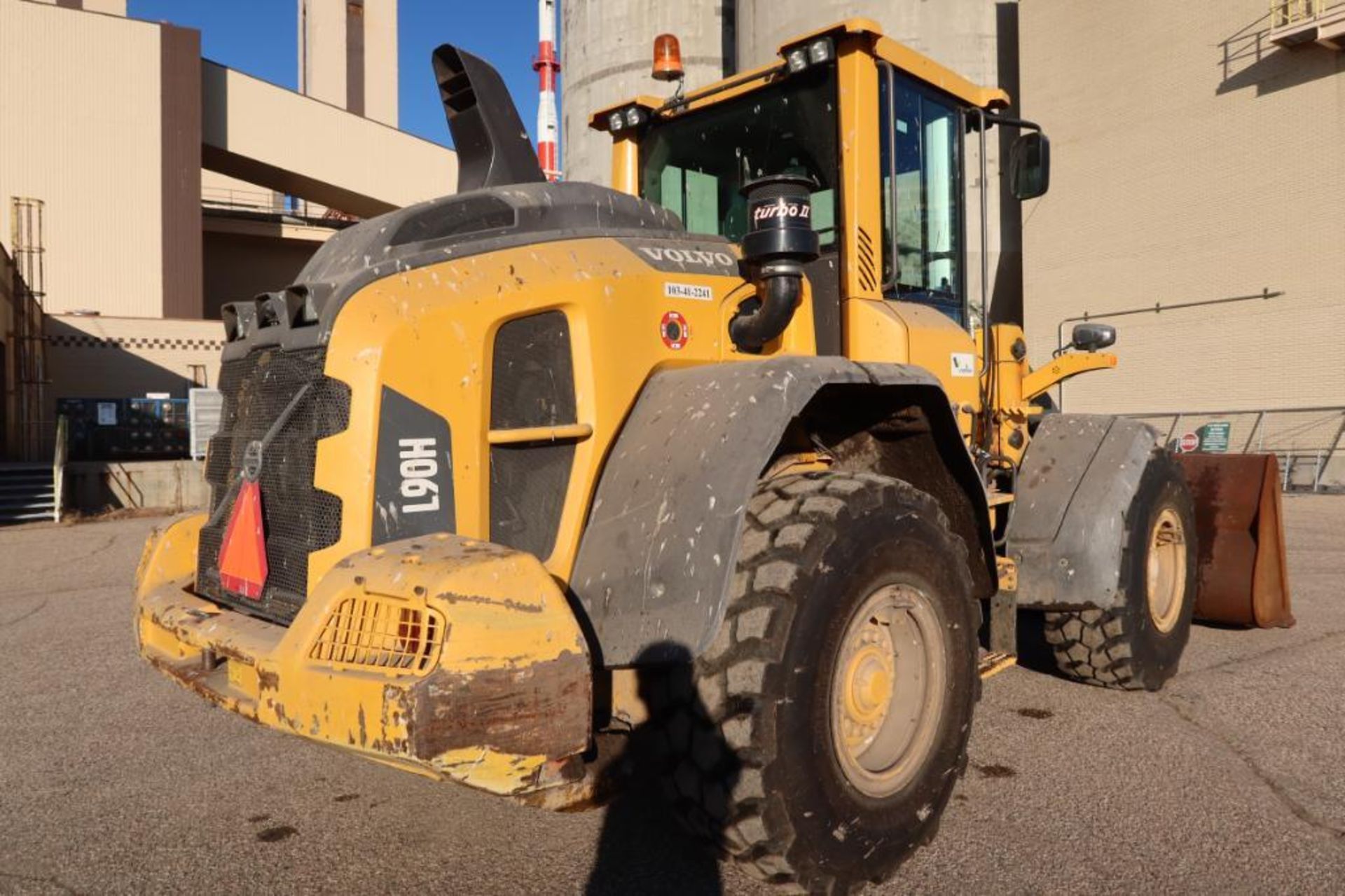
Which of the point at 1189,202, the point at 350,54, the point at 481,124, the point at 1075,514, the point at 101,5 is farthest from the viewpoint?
the point at 350,54

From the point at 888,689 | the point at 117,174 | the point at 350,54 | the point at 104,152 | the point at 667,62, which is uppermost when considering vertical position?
the point at 350,54

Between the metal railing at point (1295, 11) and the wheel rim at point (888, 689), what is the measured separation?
21042mm

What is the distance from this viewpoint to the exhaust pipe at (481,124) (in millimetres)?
3668

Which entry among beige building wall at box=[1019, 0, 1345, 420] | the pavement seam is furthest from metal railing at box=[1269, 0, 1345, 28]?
the pavement seam

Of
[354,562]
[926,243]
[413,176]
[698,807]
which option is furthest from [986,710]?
[413,176]

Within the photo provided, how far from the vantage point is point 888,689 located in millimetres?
3094

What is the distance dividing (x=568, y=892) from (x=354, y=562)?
117 centimetres

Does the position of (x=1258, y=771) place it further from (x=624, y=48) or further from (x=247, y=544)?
(x=624, y=48)

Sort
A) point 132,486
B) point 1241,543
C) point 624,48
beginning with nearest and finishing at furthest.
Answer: point 1241,543
point 132,486
point 624,48

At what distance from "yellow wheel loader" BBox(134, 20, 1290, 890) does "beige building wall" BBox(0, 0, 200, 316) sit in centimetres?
2734

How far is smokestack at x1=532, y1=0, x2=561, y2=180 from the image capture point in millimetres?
24109

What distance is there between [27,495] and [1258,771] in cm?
1767

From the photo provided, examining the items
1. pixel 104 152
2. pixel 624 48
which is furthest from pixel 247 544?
pixel 104 152

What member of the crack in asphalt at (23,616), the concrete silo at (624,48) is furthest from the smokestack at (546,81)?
the crack in asphalt at (23,616)
